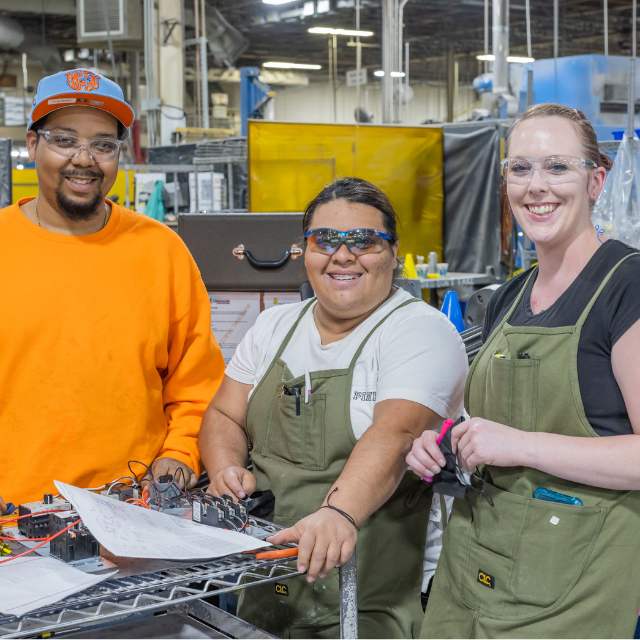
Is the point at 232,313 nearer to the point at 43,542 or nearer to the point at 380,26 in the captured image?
the point at 43,542

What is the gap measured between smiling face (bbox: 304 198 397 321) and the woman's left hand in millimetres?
497

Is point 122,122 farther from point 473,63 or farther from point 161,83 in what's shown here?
point 473,63

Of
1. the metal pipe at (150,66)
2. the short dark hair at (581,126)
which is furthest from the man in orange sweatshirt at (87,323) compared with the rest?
the metal pipe at (150,66)

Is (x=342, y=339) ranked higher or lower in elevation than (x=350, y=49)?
lower

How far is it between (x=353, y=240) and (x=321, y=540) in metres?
0.70

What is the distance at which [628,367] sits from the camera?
1.45 metres

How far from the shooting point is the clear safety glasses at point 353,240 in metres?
1.99

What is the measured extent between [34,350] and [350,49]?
Answer: 18.9 m

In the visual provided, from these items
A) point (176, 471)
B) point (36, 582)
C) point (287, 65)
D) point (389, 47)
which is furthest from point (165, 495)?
point (287, 65)

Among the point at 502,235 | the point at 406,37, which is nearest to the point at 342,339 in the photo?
the point at 502,235

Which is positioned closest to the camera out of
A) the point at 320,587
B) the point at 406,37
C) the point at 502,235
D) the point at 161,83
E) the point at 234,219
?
the point at 320,587

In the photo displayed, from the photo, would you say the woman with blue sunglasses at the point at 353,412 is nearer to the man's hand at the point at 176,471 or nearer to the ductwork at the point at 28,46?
the man's hand at the point at 176,471

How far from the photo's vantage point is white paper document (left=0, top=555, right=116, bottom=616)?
1.30 metres

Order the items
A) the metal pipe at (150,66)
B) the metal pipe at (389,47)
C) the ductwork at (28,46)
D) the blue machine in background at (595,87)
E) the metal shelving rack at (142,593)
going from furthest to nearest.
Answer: the ductwork at (28,46), the metal pipe at (150,66), the blue machine in background at (595,87), the metal pipe at (389,47), the metal shelving rack at (142,593)
